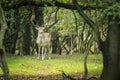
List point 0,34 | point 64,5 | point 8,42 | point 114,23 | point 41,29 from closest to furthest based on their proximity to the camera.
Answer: point 0,34 < point 114,23 < point 64,5 < point 41,29 < point 8,42

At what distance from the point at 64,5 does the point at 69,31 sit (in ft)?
97.3

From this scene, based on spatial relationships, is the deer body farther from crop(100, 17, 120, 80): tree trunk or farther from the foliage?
the foliage

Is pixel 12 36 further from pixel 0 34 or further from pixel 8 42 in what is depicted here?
pixel 0 34

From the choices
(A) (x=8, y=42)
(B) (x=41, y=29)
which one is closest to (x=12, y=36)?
(A) (x=8, y=42)

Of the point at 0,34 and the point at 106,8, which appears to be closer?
the point at 0,34

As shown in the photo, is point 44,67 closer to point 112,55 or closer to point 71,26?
point 112,55

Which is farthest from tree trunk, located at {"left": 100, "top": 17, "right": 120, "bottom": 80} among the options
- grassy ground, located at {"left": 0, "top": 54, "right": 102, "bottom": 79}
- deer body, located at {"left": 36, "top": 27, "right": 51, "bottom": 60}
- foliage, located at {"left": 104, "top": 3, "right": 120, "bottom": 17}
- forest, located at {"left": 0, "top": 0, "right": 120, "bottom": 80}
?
deer body, located at {"left": 36, "top": 27, "right": 51, "bottom": 60}

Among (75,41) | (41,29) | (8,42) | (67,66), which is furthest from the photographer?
(75,41)

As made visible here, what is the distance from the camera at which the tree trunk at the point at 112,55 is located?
49.4 feet

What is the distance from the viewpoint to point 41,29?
2803cm

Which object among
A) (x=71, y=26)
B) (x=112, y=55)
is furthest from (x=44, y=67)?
(x=71, y=26)

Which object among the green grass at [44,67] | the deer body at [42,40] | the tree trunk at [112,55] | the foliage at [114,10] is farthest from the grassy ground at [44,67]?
the foliage at [114,10]

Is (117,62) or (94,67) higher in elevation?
(117,62)

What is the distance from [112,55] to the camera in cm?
1512
